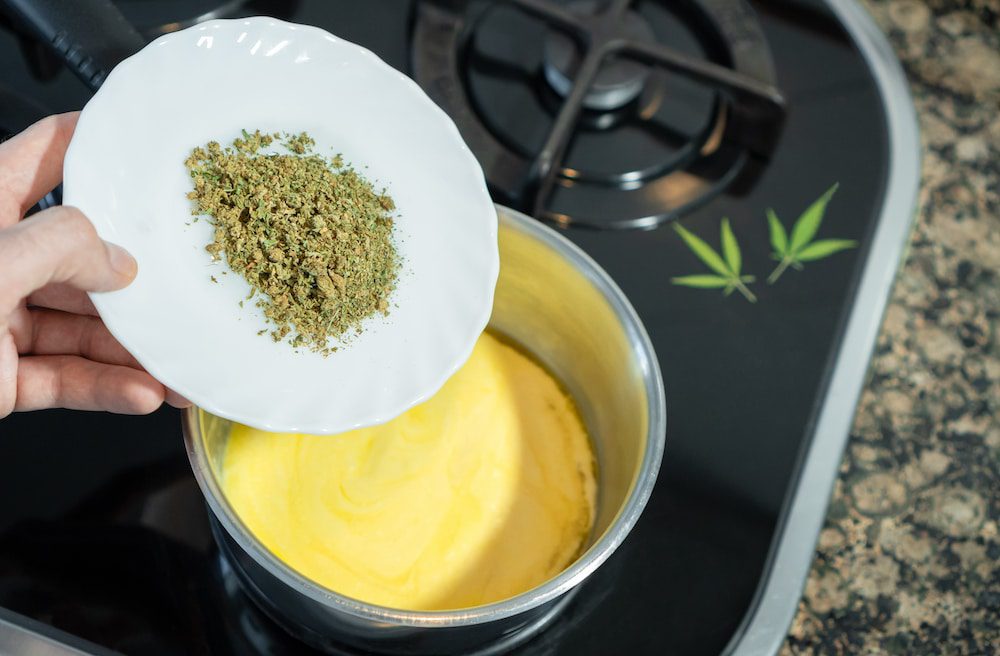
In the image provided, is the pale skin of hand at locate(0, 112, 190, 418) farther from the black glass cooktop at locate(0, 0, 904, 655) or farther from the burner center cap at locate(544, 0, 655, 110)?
the burner center cap at locate(544, 0, 655, 110)

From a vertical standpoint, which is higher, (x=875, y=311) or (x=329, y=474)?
(x=329, y=474)

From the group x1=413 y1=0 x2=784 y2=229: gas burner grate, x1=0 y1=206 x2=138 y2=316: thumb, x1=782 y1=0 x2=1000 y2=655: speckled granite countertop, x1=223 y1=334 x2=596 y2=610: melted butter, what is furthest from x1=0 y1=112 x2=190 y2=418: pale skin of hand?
x1=782 y1=0 x2=1000 y2=655: speckled granite countertop

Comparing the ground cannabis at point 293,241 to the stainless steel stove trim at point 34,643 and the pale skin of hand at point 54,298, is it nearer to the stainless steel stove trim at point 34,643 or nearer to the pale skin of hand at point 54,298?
the pale skin of hand at point 54,298

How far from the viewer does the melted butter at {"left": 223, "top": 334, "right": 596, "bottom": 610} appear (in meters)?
0.70

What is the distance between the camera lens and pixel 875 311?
834mm

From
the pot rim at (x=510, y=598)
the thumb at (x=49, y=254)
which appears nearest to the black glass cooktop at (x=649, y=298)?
the pot rim at (x=510, y=598)

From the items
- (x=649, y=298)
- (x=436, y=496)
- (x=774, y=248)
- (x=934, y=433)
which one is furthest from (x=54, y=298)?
(x=934, y=433)

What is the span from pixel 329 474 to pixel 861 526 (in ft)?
1.53

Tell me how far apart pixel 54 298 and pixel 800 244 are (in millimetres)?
664

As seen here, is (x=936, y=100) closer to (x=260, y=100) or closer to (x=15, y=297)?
(x=260, y=100)

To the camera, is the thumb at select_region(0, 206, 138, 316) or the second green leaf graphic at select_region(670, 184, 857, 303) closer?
the thumb at select_region(0, 206, 138, 316)

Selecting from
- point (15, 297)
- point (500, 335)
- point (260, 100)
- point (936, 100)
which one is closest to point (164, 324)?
point (15, 297)

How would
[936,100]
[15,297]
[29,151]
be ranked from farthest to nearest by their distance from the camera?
[936,100], [29,151], [15,297]

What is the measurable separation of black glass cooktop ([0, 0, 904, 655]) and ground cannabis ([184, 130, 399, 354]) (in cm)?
18
